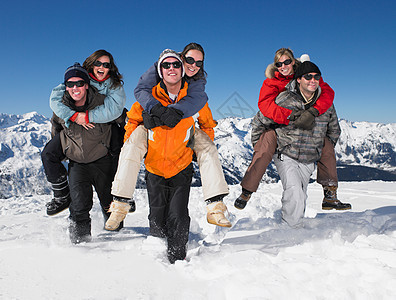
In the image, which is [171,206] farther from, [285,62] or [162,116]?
[285,62]

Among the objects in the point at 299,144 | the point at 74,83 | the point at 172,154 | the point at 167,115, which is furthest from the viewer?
the point at 299,144

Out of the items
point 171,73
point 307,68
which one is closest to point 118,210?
point 171,73

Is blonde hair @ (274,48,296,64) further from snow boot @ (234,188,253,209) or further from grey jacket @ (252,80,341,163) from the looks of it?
snow boot @ (234,188,253,209)

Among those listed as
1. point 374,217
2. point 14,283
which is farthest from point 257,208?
point 14,283

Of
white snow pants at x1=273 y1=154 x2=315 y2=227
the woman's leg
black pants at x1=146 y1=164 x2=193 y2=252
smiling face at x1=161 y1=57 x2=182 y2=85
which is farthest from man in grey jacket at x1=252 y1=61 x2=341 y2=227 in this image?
the woman's leg

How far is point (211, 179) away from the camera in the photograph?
12.3 ft

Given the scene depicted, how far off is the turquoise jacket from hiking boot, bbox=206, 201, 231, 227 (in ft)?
6.96

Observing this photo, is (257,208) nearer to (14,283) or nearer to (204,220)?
(204,220)

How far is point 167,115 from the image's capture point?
340cm

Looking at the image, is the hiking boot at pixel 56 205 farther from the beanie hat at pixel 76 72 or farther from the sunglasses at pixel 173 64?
the sunglasses at pixel 173 64

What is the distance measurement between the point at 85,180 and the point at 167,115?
208 centimetres

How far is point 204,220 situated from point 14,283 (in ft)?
14.4

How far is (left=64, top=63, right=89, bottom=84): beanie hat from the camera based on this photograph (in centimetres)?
412

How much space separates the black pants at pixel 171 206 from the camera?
3859 millimetres
